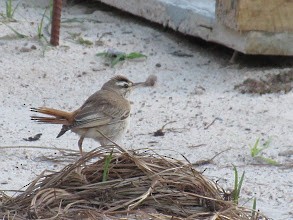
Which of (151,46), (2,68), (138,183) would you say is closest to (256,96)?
(151,46)

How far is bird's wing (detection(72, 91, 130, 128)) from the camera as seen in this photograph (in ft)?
20.6

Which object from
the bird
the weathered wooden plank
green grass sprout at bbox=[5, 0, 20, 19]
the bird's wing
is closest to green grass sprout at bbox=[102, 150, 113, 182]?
the bird

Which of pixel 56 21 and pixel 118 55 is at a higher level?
pixel 56 21

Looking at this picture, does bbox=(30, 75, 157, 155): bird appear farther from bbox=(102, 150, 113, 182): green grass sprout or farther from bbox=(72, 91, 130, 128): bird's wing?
bbox=(102, 150, 113, 182): green grass sprout

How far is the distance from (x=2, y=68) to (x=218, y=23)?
5.92ft

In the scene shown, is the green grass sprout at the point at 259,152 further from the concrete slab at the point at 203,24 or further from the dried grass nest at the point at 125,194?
the concrete slab at the point at 203,24

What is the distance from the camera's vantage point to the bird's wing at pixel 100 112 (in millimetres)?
6281

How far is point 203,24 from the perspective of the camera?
327 inches

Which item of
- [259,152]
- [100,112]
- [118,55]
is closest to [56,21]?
[118,55]

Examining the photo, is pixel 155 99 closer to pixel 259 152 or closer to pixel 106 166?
pixel 259 152

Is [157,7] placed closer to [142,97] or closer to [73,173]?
[142,97]

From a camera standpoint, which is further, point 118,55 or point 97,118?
point 118,55

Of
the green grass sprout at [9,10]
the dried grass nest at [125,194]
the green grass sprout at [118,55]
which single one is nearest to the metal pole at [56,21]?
the green grass sprout at [118,55]

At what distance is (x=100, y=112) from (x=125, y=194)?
155cm
